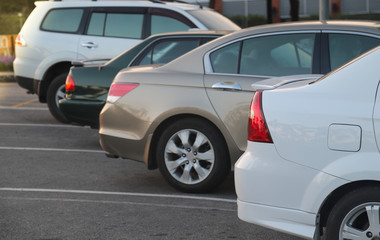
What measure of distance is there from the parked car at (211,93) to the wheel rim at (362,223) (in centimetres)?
257

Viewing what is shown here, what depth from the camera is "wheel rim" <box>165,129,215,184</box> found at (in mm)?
7543

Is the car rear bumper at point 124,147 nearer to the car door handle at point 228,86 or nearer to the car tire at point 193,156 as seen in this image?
the car tire at point 193,156

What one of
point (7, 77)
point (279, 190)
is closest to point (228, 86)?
point (279, 190)

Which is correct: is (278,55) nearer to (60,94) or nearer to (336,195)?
(336,195)

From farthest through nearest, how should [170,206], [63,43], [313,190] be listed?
[63,43] → [170,206] → [313,190]

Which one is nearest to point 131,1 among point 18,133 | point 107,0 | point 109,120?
point 107,0

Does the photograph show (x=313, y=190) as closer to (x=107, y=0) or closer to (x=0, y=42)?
(x=107, y=0)

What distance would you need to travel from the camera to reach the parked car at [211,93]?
7266 millimetres

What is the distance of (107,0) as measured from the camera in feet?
44.3

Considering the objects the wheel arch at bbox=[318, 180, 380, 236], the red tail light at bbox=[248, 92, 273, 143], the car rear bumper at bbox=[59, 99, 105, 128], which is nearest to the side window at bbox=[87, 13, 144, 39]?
the car rear bumper at bbox=[59, 99, 105, 128]

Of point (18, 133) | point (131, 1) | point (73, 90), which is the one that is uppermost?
point (131, 1)

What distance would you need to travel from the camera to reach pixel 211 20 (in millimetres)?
A: 13203

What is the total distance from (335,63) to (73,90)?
4062mm

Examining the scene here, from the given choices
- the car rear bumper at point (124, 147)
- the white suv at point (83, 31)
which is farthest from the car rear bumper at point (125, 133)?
the white suv at point (83, 31)
